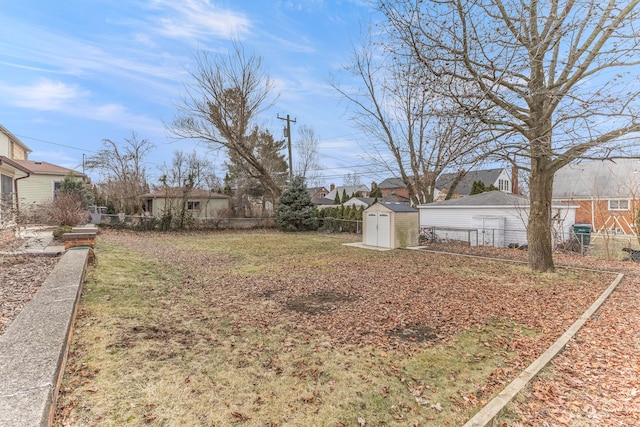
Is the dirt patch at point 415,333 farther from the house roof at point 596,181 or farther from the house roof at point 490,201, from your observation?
the house roof at point 596,181

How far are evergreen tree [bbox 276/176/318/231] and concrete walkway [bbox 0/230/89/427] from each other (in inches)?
635

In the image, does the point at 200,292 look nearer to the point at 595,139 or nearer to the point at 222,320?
the point at 222,320

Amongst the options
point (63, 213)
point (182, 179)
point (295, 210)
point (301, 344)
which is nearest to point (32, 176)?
point (182, 179)

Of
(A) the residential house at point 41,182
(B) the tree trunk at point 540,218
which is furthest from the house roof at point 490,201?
(A) the residential house at point 41,182

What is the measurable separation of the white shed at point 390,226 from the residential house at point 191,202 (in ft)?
38.5

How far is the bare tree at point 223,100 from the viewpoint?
18.8 metres

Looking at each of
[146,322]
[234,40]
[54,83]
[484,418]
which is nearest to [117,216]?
[54,83]

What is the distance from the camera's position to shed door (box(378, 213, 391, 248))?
13.4m

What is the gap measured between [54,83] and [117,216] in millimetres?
7240

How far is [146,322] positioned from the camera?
4.14m

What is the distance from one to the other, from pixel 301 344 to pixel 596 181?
26408 millimetres

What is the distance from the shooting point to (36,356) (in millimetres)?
2439

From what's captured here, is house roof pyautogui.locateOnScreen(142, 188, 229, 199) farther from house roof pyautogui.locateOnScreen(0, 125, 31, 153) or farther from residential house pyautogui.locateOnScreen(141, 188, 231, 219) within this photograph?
house roof pyautogui.locateOnScreen(0, 125, 31, 153)

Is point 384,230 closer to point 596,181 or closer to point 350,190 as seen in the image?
point 596,181
